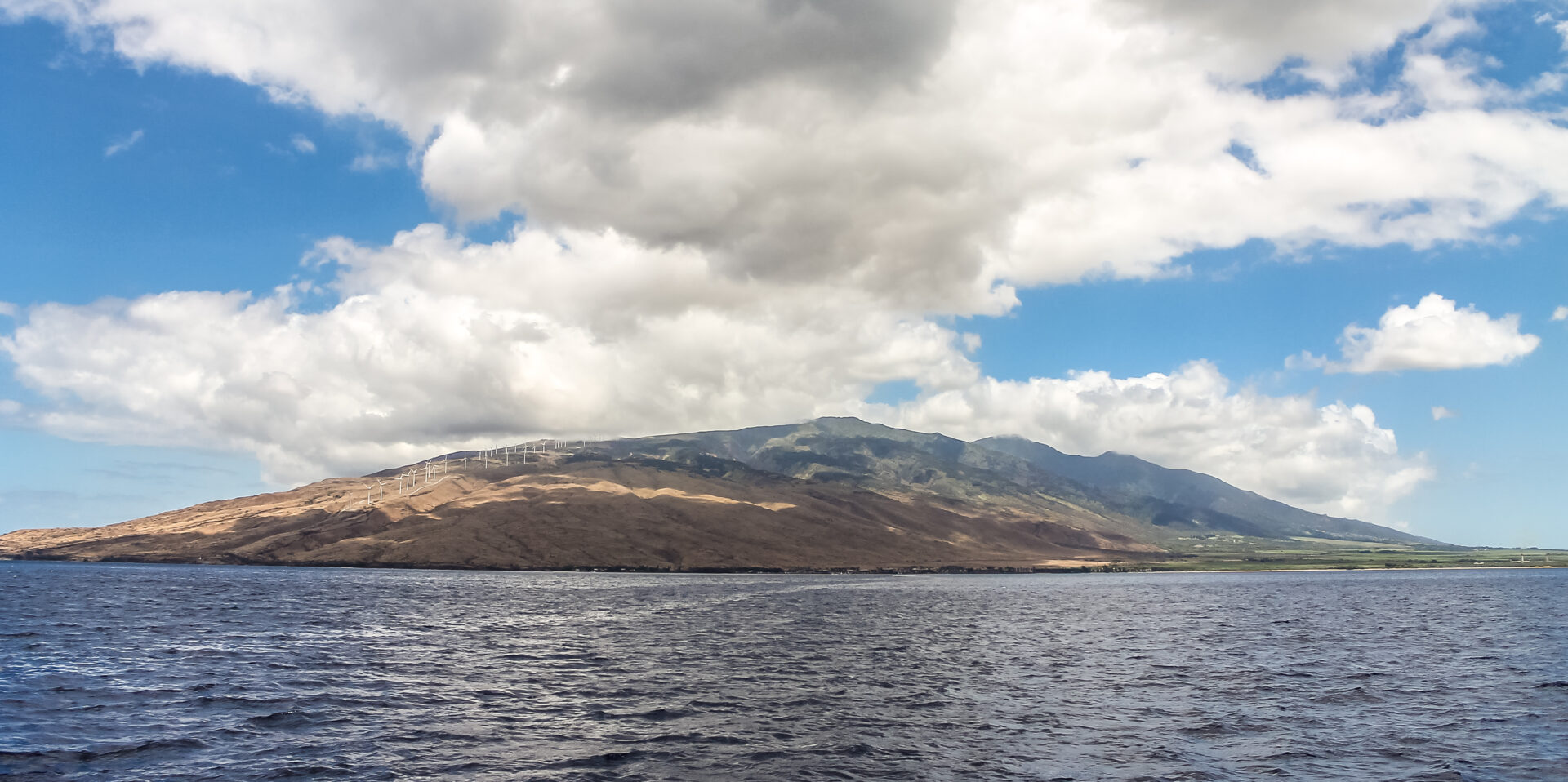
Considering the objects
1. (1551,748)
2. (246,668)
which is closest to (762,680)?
(246,668)

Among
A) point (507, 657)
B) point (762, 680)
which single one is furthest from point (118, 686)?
point (762, 680)

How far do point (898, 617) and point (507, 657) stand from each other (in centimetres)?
6512

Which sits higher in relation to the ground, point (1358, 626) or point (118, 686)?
point (118, 686)

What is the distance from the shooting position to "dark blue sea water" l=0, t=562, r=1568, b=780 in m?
39.1

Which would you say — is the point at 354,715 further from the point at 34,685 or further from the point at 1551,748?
the point at 1551,748

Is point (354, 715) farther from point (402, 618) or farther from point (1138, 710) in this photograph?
point (402, 618)

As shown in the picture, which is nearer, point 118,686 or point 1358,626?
point 118,686

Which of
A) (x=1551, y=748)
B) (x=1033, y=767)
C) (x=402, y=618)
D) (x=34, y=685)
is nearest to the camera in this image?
(x=1033, y=767)

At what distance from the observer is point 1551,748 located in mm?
42938

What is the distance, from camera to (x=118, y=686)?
5609cm

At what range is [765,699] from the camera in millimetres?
55469

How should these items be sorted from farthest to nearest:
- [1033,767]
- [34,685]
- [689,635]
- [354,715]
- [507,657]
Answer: [689,635] < [507,657] < [34,685] < [354,715] < [1033,767]

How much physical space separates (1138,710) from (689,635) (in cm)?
5415

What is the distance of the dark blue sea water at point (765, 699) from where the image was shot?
39.1 m
